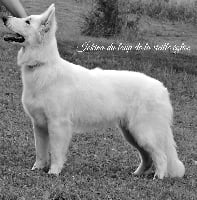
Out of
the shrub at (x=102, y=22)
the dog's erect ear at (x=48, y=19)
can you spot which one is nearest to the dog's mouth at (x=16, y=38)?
the dog's erect ear at (x=48, y=19)

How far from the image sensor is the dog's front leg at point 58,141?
6762mm

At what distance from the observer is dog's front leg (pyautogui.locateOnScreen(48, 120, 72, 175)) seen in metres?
6.76

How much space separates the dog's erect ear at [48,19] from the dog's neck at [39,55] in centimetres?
19

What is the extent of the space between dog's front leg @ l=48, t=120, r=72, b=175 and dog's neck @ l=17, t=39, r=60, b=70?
76 centimetres

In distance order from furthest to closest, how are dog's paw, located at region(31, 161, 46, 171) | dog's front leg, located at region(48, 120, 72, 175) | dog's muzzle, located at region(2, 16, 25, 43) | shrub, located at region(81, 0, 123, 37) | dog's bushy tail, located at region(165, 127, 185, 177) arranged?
shrub, located at region(81, 0, 123, 37) < dog's bushy tail, located at region(165, 127, 185, 177) < dog's paw, located at region(31, 161, 46, 171) < dog's front leg, located at region(48, 120, 72, 175) < dog's muzzle, located at region(2, 16, 25, 43)

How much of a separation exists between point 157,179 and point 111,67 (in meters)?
9.64

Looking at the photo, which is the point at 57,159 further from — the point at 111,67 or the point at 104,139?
the point at 111,67

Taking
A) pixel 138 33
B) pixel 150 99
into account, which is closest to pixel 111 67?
pixel 138 33

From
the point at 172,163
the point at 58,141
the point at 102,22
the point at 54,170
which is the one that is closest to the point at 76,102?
the point at 58,141

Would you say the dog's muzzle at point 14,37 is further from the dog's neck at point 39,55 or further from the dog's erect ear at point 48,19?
the dog's erect ear at point 48,19

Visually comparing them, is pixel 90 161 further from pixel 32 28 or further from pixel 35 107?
pixel 32 28

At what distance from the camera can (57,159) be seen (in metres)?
6.80

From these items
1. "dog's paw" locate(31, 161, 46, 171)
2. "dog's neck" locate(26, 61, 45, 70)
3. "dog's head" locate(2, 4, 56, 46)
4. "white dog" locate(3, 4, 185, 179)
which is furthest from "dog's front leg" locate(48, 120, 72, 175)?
"dog's head" locate(2, 4, 56, 46)

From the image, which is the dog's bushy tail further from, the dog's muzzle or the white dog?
the dog's muzzle
